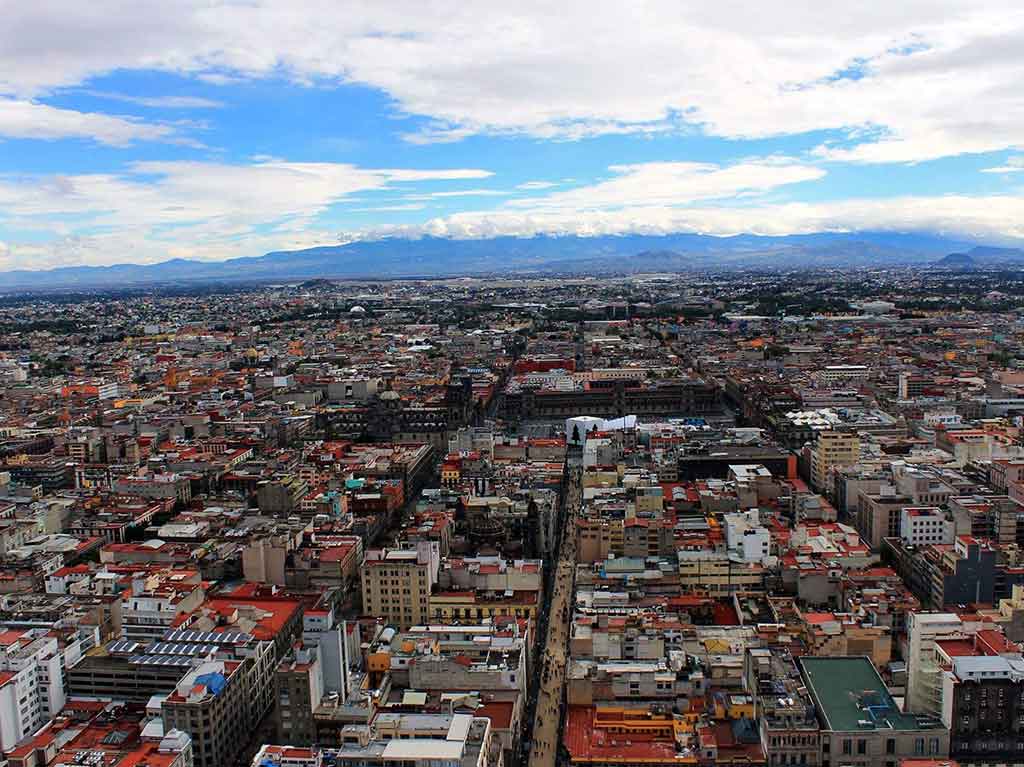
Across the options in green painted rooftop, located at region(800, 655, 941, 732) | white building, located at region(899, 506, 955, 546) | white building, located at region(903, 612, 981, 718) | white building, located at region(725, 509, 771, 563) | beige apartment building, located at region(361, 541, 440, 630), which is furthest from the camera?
white building, located at region(899, 506, 955, 546)

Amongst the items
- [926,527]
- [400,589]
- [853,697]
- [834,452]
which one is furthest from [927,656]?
[834,452]

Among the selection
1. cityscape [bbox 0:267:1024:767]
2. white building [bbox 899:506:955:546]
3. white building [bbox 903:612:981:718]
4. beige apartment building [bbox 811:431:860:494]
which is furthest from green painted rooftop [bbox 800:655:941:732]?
beige apartment building [bbox 811:431:860:494]

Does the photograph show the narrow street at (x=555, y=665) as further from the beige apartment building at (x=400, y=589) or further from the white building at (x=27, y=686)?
the white building at (x=27, y=686)

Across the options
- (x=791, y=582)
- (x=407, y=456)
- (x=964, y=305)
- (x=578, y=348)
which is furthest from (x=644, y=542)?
(x=964, y=305)

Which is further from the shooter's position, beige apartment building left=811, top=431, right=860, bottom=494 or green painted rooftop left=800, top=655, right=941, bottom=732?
beige apartment building left=811, top=431, right=860, bottom=494

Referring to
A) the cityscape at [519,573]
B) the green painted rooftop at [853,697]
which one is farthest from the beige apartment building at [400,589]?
the green painted rooftop at [853,697]

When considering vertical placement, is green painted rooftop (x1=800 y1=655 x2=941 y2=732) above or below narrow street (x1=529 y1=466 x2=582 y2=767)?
above

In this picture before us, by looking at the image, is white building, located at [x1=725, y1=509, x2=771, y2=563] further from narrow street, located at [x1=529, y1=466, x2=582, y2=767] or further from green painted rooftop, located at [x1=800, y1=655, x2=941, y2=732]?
green painted rooftop, located at [x1=800, y1=655, x2=941, y2=732]

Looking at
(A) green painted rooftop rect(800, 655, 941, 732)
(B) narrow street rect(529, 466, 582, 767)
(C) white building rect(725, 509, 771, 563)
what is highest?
(C) white building rect(725, 509, 771, 563)

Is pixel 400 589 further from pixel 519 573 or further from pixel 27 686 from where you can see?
pixel 27 686
